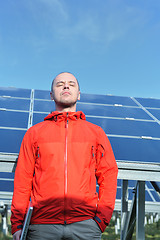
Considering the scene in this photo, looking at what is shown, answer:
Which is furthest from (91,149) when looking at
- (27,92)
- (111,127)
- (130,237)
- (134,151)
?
(27,92)

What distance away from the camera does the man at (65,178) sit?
7.80 feet

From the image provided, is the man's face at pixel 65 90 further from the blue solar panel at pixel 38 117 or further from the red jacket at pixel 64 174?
the blue solar panel at pixel 38 117

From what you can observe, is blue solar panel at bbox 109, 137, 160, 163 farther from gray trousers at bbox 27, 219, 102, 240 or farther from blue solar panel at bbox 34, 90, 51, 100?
blue solar panel at bbox 34, 90, 51, 100

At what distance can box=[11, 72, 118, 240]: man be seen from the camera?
2.38 meters

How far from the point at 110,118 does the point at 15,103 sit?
234 cm

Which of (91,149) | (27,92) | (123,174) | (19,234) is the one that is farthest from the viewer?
(27,92)

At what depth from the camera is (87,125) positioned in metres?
2.85

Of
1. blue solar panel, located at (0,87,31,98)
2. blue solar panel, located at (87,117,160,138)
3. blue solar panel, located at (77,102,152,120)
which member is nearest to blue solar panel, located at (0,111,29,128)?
blue solar panel, located at (87,117,160,138)

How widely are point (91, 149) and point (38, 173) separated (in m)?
0.55

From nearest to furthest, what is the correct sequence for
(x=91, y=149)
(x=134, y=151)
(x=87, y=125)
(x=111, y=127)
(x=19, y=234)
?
(x=19, y=234)
(x=91, y=149)
(x=87, y=125)
(x=134, y=151)
(x=111, y=127)

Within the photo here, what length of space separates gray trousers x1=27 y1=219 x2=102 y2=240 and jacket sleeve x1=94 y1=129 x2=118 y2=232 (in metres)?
0.10

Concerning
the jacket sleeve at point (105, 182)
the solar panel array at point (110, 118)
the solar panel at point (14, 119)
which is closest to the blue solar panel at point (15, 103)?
the solar panel array at point (110, 118)

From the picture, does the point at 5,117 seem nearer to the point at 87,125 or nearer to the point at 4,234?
the point at 87,125

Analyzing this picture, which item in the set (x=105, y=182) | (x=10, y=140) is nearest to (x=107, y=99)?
(x=10, y=140)
